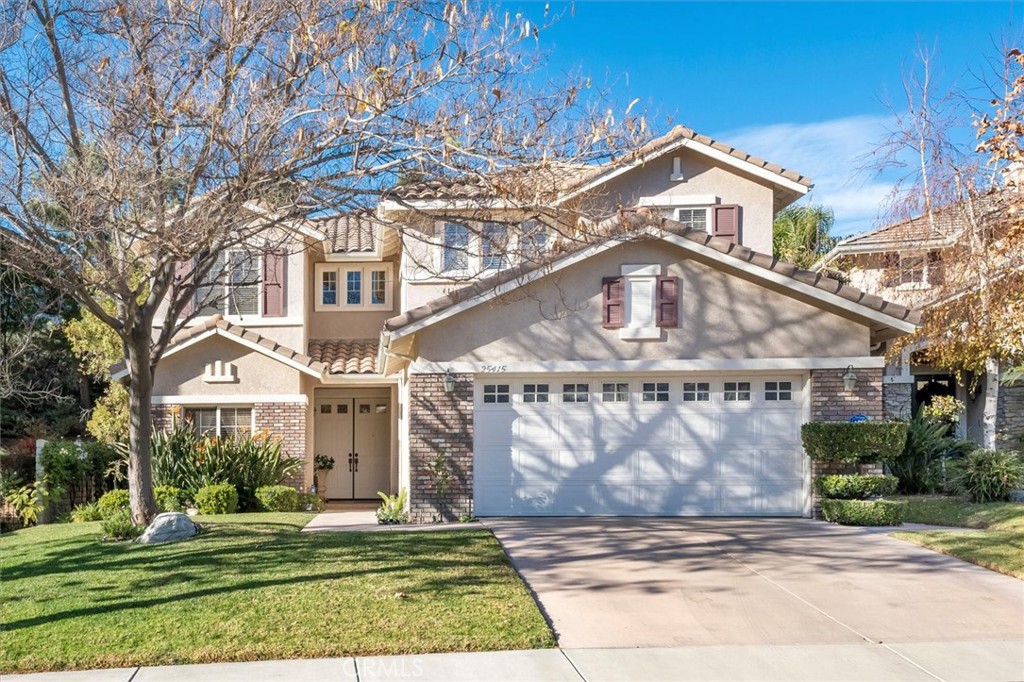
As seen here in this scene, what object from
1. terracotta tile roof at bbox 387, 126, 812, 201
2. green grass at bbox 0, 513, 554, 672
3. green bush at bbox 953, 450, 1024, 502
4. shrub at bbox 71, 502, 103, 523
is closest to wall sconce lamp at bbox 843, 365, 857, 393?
green bush at bbox 953, 450, 1024, 502

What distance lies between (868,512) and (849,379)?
2.04 m

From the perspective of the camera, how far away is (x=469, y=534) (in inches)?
509

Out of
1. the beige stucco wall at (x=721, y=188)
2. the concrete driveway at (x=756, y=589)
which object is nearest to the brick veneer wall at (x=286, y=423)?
the concrete driveway at (x=756, y=589)

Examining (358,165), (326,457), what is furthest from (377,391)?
(358,165)

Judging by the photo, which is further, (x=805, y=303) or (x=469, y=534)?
(x=805, y=303)

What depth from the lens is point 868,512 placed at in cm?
1405

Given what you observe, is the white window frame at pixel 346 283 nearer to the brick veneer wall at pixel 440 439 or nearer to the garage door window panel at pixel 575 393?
the brick veneer wall at pixel 440 439

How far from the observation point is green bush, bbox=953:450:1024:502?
669 inches

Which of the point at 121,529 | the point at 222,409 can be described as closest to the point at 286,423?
the point at 222,409

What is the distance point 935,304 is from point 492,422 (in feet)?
26.8

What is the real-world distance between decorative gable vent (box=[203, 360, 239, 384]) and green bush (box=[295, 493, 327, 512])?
293 centimetres

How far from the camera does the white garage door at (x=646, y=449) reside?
1521 cm

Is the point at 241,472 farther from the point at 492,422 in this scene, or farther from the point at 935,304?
the point at 935,304

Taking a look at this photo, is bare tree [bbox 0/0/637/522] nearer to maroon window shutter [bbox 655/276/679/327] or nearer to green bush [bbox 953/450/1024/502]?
maroon window shutter [bbox 655/276/679/327]
